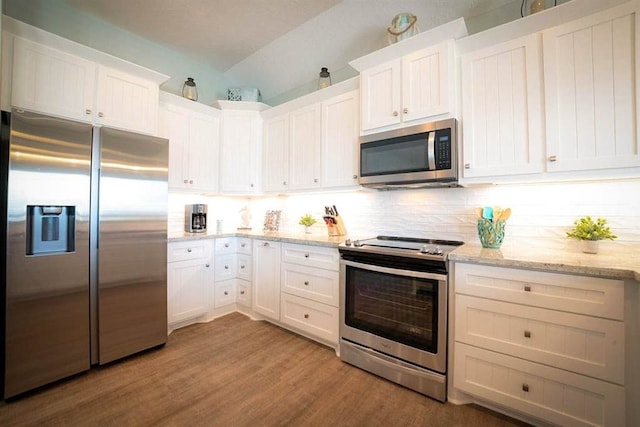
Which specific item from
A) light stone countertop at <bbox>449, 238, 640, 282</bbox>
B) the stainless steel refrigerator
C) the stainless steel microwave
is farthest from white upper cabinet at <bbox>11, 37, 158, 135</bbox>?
light stone countertop at <bbox>449, 238, 640, 282</bbox>

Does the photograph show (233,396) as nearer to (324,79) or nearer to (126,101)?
(126,101)

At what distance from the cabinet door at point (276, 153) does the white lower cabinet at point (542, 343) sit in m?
2.14

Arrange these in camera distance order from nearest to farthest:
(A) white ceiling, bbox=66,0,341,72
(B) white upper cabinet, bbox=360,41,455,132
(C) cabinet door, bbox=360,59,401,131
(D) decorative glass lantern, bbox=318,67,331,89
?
(B) white upper cabinet, bbox=360,41,455,132 < (C) cabinet door, bbox=360,59,401,131 < (A) white ceiling, bbox=66,0,341,72 < (D) decorative glass lantern, bbox=318,67,331,89

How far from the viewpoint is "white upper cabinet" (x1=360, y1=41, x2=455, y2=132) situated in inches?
74.3

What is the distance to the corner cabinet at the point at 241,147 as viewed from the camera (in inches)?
126

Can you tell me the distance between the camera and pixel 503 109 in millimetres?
1761

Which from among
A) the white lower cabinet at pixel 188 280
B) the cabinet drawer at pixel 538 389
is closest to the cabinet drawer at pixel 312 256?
the white lower cabinet at pixel 188 280

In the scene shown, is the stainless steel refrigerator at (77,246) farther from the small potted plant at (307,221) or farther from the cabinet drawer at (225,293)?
the small potted plant at (307,221)

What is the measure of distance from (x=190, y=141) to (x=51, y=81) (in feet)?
3.81

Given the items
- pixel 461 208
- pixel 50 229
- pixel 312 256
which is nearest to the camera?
pixel 50 229

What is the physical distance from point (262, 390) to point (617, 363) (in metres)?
1.92

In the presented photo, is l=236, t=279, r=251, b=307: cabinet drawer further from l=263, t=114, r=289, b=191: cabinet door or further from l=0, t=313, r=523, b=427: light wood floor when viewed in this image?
l=263, t=114, r=289, b=191: cabinet door

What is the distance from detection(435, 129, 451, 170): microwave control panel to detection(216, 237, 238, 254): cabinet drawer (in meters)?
2.32

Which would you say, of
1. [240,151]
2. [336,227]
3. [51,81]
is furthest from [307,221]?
[51,81]
